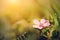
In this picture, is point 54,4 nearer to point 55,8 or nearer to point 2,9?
point 55,8

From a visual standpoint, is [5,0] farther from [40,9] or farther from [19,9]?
[40,9]

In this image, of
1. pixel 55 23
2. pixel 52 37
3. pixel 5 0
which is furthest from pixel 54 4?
pixel 5 0

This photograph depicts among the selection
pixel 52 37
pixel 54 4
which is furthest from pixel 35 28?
pixel 54 4

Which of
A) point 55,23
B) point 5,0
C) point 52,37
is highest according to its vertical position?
point 5,0

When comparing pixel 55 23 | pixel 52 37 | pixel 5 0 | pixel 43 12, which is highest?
pixel 5 0

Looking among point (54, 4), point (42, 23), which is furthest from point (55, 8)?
point (42, 23)

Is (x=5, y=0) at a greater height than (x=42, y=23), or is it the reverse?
(x=5, y=0)

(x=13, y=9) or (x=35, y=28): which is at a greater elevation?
(x=13, y=9)

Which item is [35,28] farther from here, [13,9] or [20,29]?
[13,9]
